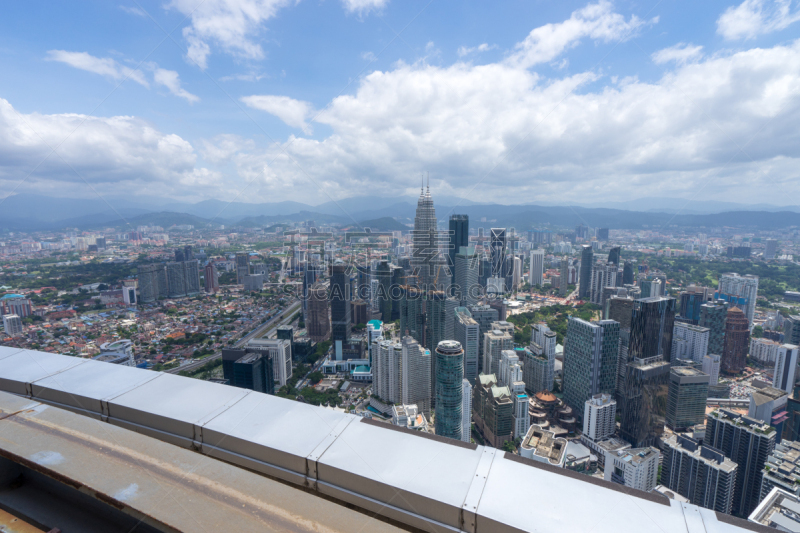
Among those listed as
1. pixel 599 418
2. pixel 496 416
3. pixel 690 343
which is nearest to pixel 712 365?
pixel 690 343

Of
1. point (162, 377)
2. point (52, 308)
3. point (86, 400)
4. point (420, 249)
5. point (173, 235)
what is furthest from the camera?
point (173, 235)

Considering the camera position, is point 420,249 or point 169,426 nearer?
point 169,426

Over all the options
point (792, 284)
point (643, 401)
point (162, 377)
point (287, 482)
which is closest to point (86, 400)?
point (162, 377)

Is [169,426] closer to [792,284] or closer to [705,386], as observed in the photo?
[705,386]

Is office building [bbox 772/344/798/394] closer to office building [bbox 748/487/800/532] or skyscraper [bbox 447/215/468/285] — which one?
office building [bbox 748/487/800/532]

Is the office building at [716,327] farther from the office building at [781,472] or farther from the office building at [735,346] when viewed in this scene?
the office building at [781,472]
